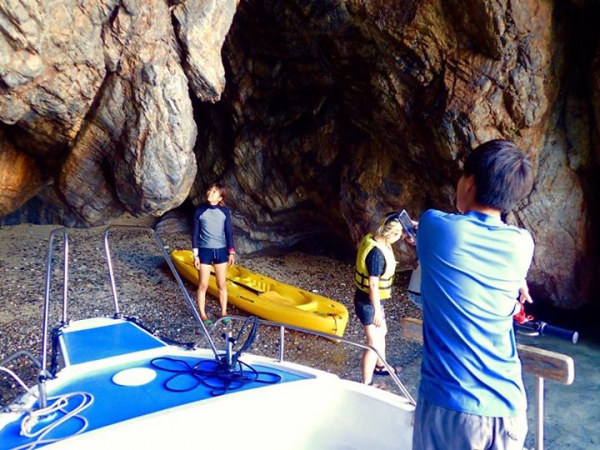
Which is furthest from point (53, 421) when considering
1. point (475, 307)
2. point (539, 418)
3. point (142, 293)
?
point (142, 293)

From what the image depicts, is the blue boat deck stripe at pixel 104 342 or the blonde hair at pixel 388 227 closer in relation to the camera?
the blue boat deck stripe at pixel 104 342

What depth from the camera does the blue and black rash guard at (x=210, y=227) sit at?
533 centimetres

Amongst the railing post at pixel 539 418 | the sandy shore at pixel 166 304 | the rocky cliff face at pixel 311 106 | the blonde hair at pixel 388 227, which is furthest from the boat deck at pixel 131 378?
the rocky cliff face at pixel 311 106

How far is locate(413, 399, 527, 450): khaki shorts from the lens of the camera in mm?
1436

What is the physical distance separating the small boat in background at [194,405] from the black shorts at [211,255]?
6.89 ft

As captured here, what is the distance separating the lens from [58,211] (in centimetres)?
1085

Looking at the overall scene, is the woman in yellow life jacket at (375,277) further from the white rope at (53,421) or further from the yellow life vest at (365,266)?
the white rope at (53,421)

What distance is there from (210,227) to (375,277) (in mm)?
2373

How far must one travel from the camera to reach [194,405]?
2582mm

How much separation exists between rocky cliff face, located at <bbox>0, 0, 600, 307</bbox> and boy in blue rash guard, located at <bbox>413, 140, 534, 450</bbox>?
145 inches

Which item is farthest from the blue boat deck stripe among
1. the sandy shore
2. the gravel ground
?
the sandy shore

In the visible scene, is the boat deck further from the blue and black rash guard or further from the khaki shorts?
the blue and black rash guard

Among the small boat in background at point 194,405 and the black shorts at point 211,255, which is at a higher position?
the black shorts at point 211,255

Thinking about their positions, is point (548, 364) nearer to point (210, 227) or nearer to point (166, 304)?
point (210, 227)
